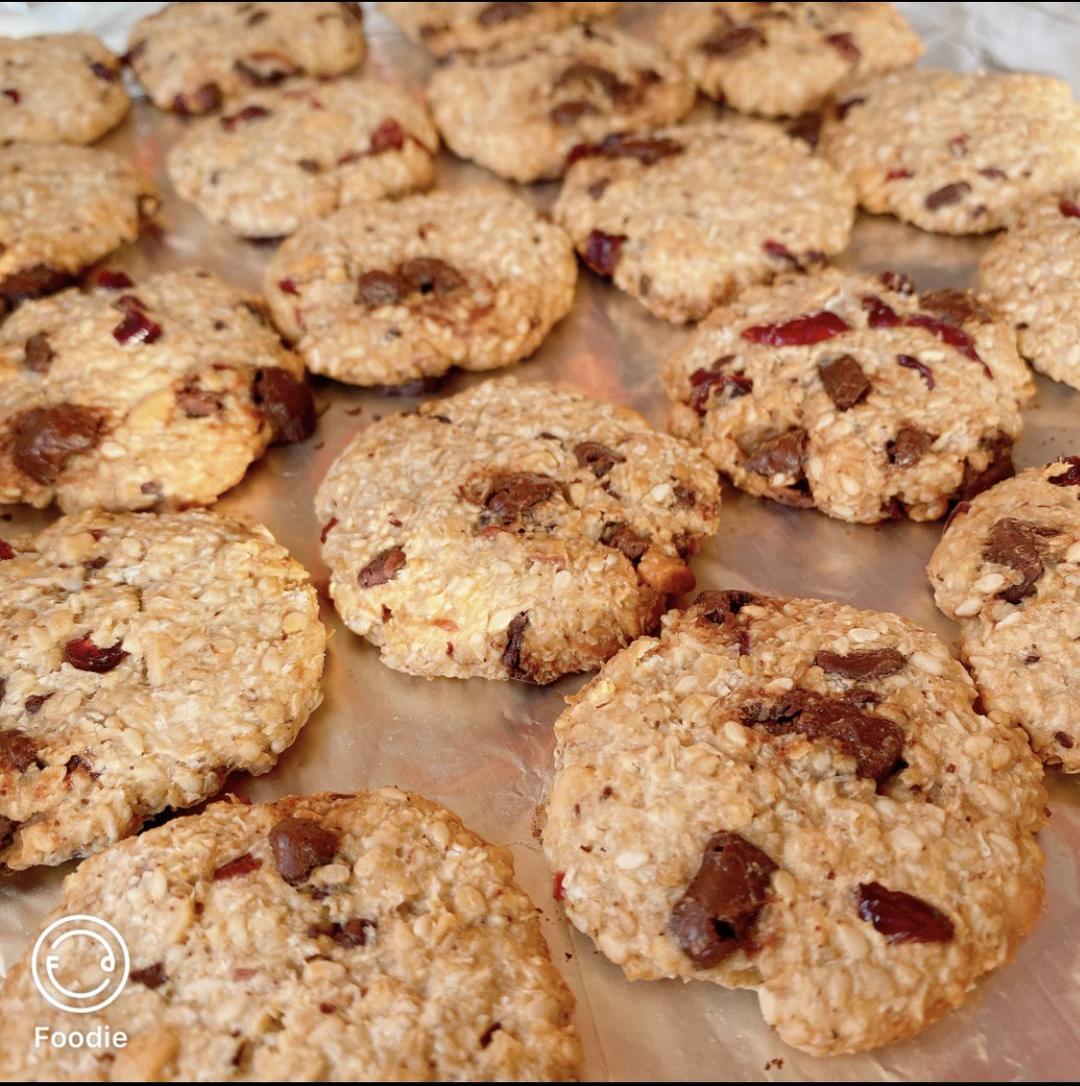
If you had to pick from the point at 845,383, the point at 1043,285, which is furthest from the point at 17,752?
the point at 1043,285

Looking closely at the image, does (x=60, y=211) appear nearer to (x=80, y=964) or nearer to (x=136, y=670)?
(x=136, y=670)

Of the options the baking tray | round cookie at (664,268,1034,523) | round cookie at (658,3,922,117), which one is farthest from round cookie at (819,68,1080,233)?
round cookie at (664,268,1034,523)

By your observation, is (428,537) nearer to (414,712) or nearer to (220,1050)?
(414,712)

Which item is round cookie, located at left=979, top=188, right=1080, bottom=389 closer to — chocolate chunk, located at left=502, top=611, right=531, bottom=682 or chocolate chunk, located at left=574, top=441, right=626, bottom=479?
chocolate chunk, located at left=574, top=441, right=626, bottom=479

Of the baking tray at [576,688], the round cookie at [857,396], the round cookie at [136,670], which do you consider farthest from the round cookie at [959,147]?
the round cookie at [136,670]

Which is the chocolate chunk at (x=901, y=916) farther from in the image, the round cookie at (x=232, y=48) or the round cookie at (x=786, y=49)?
the round cookie at (x=232, y=48)

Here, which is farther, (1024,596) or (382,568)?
(382,568)

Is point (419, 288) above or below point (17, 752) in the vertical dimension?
above
